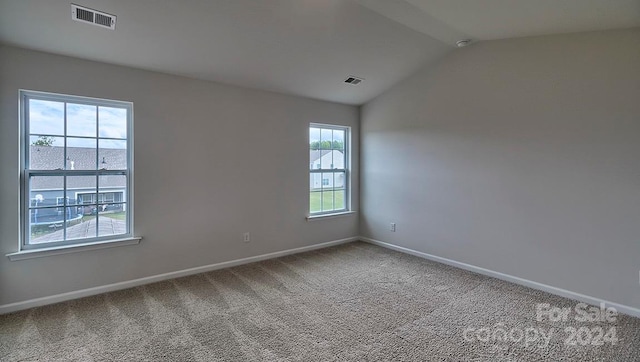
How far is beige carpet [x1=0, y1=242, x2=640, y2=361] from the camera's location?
7.00ft

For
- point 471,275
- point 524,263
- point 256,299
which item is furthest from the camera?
point 471,275

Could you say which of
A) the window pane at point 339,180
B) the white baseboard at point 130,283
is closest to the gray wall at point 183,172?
the white baseboard at point 130,283

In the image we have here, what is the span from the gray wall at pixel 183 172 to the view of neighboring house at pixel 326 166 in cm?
19

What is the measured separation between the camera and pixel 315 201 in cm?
478

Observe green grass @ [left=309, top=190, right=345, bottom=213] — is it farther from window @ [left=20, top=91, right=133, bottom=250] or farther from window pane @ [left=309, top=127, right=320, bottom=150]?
window @ [left=20, top=91, right=133, bottom=250]

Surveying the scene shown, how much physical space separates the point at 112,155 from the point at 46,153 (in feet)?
1.70

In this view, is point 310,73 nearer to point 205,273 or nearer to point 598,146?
point 205,273

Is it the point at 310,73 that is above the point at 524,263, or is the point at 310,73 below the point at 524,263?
above

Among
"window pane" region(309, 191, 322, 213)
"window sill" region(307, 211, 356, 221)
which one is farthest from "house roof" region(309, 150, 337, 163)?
"window sill" region(307, 211, 356, 221)

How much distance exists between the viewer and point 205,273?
364cm

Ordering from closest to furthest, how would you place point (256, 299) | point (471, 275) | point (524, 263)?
point (256, 299)
point (524, 263)
point (471, 275)

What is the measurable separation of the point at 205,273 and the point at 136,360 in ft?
5.26

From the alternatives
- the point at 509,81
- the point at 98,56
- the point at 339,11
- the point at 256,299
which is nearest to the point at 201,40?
the point at 98,56

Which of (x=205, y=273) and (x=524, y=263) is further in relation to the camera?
(x=205, y=273)
